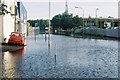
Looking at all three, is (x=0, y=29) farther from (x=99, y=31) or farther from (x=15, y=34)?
(x=99, y=31)

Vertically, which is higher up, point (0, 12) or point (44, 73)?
point (0, 12)

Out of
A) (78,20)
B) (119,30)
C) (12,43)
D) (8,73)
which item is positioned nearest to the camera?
(8,73)

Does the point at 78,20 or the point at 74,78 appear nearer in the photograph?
the point at 74,78

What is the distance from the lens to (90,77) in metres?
12.8

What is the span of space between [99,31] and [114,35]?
658 inches

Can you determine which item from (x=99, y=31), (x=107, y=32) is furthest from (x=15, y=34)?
(x=99, y=31)

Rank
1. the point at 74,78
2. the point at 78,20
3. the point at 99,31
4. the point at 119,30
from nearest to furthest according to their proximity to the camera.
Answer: the point at 74,78 → the point at 119,30 → the point at 99,31 → the point at 78,20

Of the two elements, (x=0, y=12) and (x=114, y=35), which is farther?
(x=114, y=35)

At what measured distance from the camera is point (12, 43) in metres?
37.4

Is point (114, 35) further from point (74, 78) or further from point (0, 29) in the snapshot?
point (74, 78)

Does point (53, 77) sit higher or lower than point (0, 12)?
lower

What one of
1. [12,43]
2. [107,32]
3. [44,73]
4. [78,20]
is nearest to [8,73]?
[44,73]

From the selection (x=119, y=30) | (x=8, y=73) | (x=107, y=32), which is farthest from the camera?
(x=107, y=32)

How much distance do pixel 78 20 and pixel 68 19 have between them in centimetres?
589
